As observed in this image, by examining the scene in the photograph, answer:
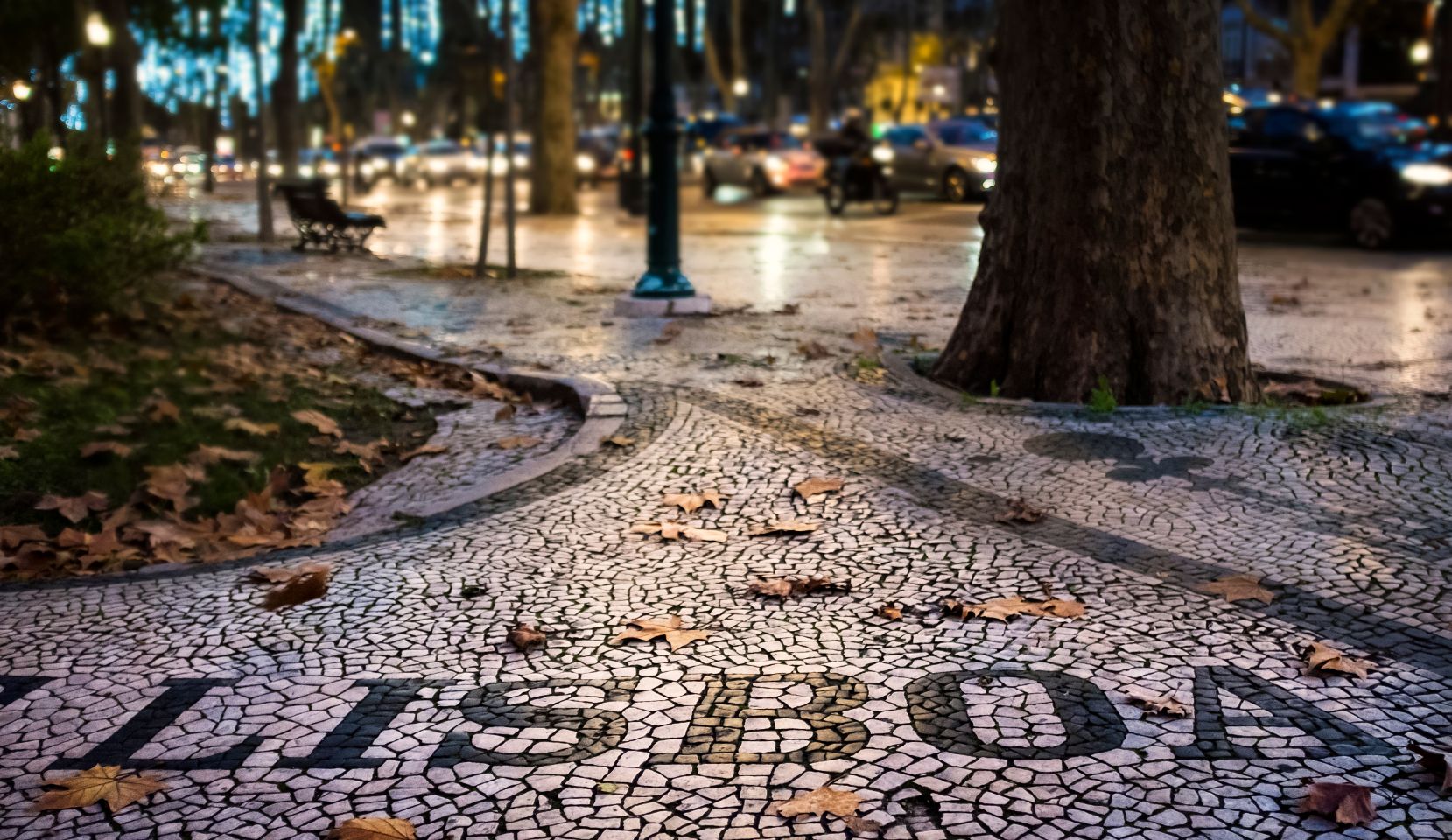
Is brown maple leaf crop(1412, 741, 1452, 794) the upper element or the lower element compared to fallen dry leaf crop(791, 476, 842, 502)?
lower

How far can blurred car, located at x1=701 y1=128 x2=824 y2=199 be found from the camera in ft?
121

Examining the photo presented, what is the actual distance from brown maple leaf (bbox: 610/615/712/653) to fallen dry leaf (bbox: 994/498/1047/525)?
5.20 feet

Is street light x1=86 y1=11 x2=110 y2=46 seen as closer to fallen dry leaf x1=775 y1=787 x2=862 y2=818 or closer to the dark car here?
the dark car

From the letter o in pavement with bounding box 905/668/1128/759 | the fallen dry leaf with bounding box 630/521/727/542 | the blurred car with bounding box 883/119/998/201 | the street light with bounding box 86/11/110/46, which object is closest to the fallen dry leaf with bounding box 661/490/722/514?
the fallen dry leaf with bounding box 630/521/727/542

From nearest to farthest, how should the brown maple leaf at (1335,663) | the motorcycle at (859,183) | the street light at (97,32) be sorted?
the brown maple leaf at (1335,663), the street light at (97,32), the motorcycle at (859,183)

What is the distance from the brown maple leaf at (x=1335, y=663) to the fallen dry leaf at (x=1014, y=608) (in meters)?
0.69

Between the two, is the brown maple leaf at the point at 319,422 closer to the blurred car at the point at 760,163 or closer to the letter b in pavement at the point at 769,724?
the letter b in pavement at the point at 769,724

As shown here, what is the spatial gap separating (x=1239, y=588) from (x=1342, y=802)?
5.35 ft

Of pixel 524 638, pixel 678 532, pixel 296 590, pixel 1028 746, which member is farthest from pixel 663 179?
pixel 1028 746

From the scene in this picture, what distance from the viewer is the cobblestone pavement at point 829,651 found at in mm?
3480

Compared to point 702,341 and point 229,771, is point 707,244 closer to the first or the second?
point 702,341

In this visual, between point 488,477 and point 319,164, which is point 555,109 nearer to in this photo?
point 488,477

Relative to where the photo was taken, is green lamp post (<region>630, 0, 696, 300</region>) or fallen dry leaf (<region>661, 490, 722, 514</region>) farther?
green lamp post (<region>630, 0, 696, 300</region>)

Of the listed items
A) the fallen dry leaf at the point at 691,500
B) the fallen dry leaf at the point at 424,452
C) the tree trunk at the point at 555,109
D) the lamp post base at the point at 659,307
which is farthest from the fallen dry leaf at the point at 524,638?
the tree trunk at the point at 555,109
